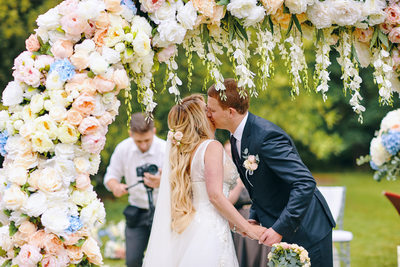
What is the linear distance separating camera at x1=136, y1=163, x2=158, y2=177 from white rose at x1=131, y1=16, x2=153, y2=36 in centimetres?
282

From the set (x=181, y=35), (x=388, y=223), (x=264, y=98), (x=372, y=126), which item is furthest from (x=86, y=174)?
(x=372, y=126)

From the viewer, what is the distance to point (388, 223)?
1252 cm

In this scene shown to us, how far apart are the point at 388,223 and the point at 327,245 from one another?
9196mm

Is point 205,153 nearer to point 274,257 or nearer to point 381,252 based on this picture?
point 274,257

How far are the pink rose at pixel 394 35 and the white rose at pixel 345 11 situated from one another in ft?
1.09

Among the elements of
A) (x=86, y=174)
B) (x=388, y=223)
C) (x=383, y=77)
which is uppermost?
(x=383, y=77)

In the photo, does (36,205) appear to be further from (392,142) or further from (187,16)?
(392,142)

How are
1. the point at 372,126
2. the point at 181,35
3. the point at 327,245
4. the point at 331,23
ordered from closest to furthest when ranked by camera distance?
the point at 181,35
the point at 331,23
the point at 327,245
the point at 372,126

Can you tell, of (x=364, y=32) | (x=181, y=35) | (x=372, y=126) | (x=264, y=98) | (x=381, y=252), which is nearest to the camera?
(x=181, y=35)

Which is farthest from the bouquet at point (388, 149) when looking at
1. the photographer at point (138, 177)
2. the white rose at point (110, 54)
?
the white rose at point (110, 54)

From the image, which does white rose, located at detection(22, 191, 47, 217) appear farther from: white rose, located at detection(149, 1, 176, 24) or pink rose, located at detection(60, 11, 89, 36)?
white rose, located at detection(149, 1, 176, 24)

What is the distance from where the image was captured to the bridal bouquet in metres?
3.29

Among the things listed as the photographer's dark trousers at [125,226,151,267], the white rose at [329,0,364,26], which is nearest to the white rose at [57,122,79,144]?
the white rose at [329,0,364,26]

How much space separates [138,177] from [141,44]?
3440mm
